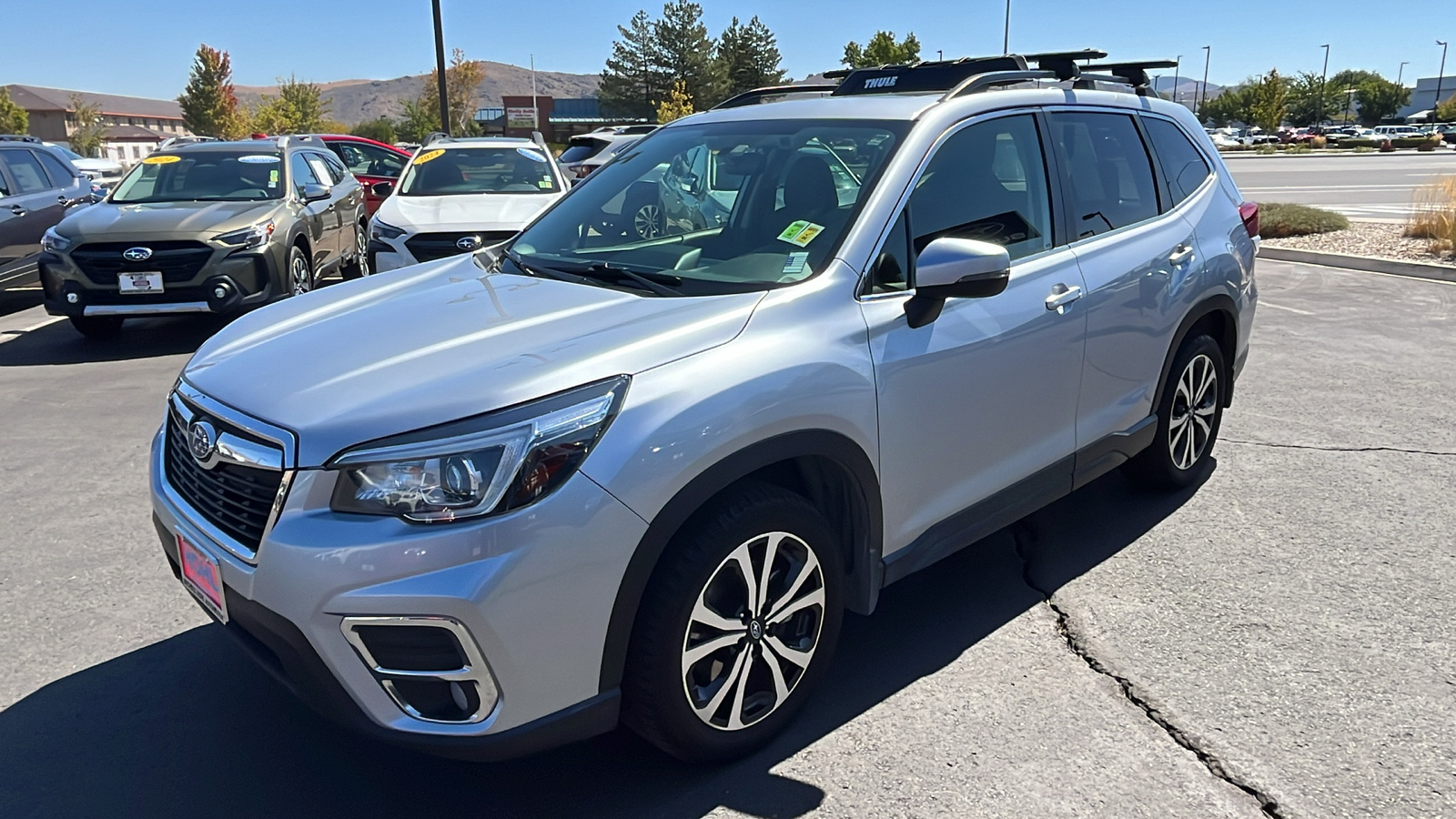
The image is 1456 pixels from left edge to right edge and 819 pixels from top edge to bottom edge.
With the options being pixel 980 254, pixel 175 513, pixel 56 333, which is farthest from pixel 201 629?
pixel 56 333

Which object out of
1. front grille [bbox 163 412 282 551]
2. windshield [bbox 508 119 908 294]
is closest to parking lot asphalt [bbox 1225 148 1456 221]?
windshield [bbox 508 119 908 294]

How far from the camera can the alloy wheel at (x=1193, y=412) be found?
4.56 m

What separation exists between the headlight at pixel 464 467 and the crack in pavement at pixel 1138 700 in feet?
6.25

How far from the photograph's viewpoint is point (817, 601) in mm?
2910

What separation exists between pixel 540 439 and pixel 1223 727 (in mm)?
2137

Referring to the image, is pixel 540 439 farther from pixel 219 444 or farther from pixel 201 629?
pixel 201 629

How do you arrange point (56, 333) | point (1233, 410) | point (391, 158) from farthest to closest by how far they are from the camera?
point (391, 158)
point (56, 333)
point (1233, 410)

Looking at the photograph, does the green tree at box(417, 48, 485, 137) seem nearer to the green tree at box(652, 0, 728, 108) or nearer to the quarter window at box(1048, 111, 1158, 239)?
the green tree at box(652, 0, 728, 108)

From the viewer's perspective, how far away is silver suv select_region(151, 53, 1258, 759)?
2.27m

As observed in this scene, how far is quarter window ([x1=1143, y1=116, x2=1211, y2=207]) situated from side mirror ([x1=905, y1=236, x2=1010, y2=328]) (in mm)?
1860

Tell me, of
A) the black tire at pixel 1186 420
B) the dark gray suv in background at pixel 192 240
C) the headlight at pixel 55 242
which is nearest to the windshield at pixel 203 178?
the dark gray suv in background at pixel 192 240

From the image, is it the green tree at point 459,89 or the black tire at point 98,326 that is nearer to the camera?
the black tire at point 98,326

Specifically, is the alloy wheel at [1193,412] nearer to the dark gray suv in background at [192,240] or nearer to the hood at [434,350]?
the hood at [434,350]

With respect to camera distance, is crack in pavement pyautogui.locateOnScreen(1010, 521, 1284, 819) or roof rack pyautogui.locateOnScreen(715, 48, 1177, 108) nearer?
crack in pavement pyautogui.locateOnScreen(1010, 521, 1284, 819)
